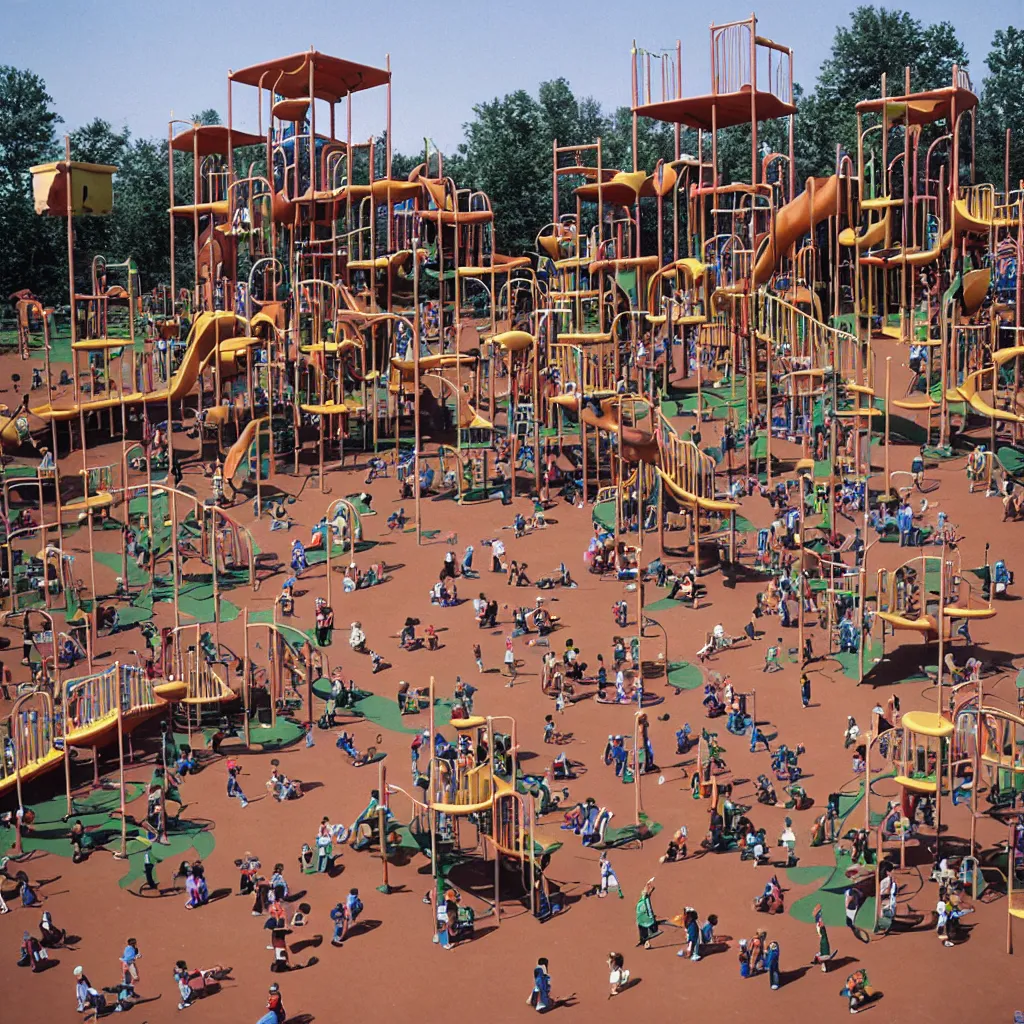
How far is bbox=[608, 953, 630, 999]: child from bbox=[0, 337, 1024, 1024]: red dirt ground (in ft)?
0.80

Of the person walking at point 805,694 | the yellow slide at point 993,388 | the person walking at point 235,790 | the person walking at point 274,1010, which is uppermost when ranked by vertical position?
the yellow slide at point 993,388

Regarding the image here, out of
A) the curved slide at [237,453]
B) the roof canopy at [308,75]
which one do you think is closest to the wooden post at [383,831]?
the curved slide at [237,453]

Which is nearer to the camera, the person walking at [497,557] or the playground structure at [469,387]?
the playground structure at [469,387]

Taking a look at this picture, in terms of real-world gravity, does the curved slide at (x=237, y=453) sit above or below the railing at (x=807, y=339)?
below

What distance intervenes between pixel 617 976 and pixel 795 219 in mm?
28493

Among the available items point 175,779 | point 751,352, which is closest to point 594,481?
point 751,352

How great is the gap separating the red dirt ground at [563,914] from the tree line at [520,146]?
33.8m

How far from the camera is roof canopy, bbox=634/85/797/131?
48.8m

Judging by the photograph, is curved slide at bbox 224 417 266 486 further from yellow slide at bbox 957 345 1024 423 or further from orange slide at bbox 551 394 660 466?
yellow slide at bbox 957 345 1024 423

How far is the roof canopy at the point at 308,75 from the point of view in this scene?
52656mm

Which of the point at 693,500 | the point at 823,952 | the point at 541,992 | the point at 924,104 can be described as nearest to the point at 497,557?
the point at 693,500

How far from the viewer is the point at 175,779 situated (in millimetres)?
35125

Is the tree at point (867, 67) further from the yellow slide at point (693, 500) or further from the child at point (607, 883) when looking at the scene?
the child at point (607, 883)

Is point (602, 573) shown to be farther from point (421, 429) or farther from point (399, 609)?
point (421, 429)
